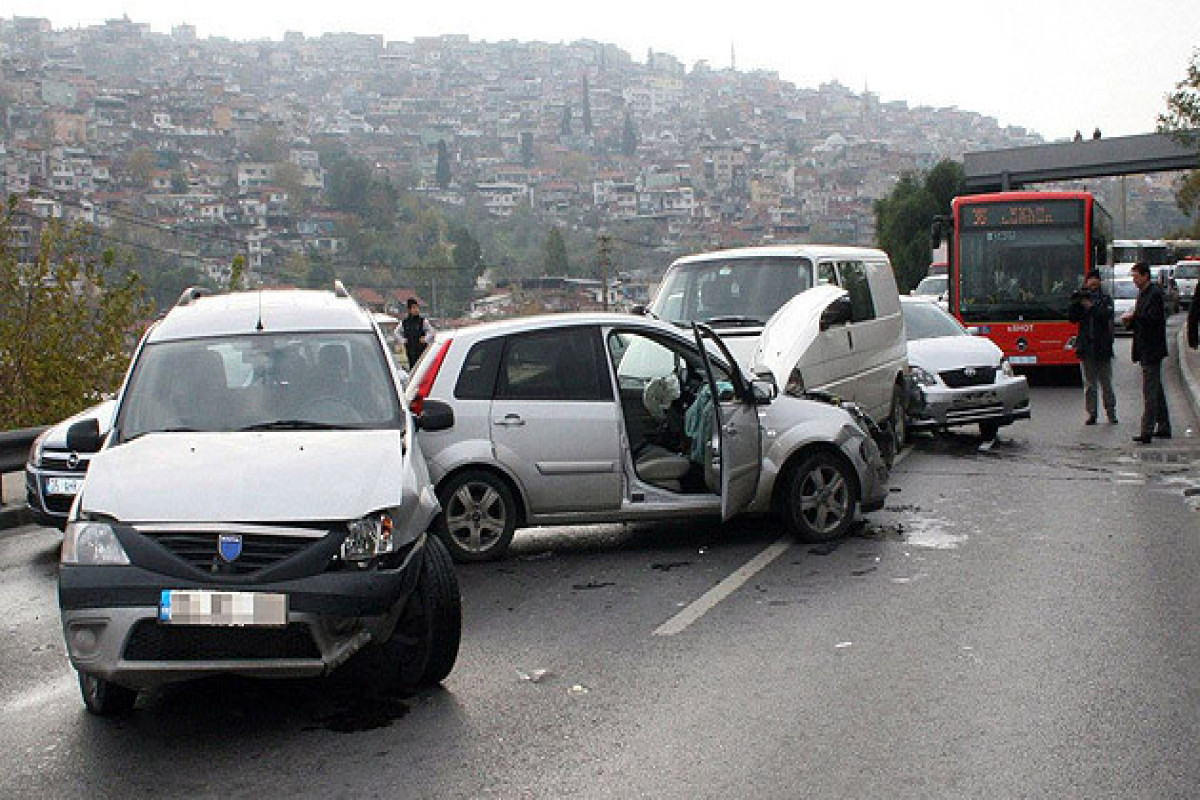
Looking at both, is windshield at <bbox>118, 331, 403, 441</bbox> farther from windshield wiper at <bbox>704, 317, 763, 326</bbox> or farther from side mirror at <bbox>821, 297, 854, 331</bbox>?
windshield wiper at <bbox>704, 317, 763, 326</bbox>

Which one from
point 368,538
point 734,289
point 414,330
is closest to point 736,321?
point 734,289

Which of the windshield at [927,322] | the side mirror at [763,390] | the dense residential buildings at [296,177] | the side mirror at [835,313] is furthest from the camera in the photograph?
the dense residential buildings at [296,177]

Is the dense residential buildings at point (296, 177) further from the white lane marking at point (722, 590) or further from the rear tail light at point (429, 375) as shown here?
the white lane marking at point (722, 590)

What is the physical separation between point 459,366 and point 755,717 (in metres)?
4.54

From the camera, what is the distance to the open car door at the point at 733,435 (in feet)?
32.9

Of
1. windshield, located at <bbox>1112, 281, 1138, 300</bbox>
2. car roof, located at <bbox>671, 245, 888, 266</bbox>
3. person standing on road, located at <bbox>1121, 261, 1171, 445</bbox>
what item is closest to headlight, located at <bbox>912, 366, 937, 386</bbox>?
person standing on road, located at <bbox>1121, 261, 1171, 445</bbox>

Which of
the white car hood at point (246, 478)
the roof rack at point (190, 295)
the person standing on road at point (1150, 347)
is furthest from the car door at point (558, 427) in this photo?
the person standing on road at point (1150, 347)

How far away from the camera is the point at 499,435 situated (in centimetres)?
1006

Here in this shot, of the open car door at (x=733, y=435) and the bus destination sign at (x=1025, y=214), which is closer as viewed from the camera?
the open car door at (x=733, y=435)

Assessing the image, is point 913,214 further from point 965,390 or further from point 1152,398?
point 965,390

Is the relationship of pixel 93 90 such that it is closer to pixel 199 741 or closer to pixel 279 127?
pixel 279 127

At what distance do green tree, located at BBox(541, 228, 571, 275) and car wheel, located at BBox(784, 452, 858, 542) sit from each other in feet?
200

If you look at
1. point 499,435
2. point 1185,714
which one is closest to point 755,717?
point 1185,714

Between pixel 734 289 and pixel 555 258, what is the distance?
6276 cm
